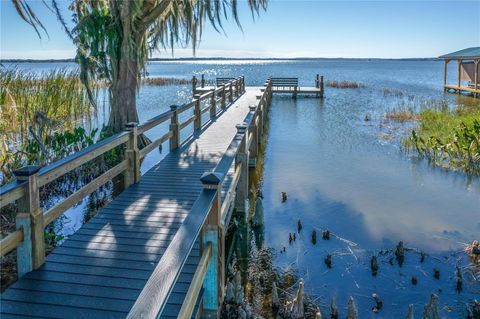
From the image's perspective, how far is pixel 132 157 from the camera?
7.15 meters

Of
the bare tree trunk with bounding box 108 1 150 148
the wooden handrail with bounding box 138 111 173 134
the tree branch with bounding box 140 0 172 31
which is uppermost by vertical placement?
the tree branch with bounding box 140 0 172 31

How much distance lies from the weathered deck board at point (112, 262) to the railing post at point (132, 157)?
0.18 m

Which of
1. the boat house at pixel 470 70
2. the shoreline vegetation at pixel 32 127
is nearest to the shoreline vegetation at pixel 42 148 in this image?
the shoreline vegetation at pixel 32 127

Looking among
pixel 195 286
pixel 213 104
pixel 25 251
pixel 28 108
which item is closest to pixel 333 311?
pixel 195 286

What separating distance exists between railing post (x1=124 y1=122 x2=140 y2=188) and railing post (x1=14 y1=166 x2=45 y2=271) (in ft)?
9.49

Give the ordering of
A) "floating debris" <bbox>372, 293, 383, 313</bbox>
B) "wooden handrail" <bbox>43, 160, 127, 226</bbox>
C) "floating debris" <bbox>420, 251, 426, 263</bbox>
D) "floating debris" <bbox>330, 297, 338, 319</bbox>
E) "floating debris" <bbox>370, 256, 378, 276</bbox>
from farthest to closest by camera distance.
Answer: "floating debris" <bbox>420, 251, 426, 263</bbox>, "floating debris" <bbox>370, 256, 378, 276</bbox>, "floating debris" <bbox>372, 293, 383, 313</bbox>, "floating debris" <bbox>330, 297, 338, 319</bbox>, "wooden handrail" <bbox>43, 160, 127, 226</bbox>

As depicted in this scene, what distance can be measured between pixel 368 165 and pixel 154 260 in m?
9.56

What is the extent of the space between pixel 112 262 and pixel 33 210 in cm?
89

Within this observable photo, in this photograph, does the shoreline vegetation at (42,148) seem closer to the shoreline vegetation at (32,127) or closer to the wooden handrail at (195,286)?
the shoreline vegetation at (32,127)

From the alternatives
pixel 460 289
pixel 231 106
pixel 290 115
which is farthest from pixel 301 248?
pixel 290 115

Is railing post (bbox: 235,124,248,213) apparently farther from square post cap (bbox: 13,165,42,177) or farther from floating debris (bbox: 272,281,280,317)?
square post cap (bbox: 13,165,42,177)

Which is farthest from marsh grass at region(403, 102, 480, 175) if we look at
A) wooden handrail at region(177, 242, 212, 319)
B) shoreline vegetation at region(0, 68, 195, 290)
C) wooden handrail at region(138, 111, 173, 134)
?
wooden handrail at region(177, 242, 212, 319)

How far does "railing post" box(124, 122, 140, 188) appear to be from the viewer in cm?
700

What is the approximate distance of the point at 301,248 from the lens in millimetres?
7238
